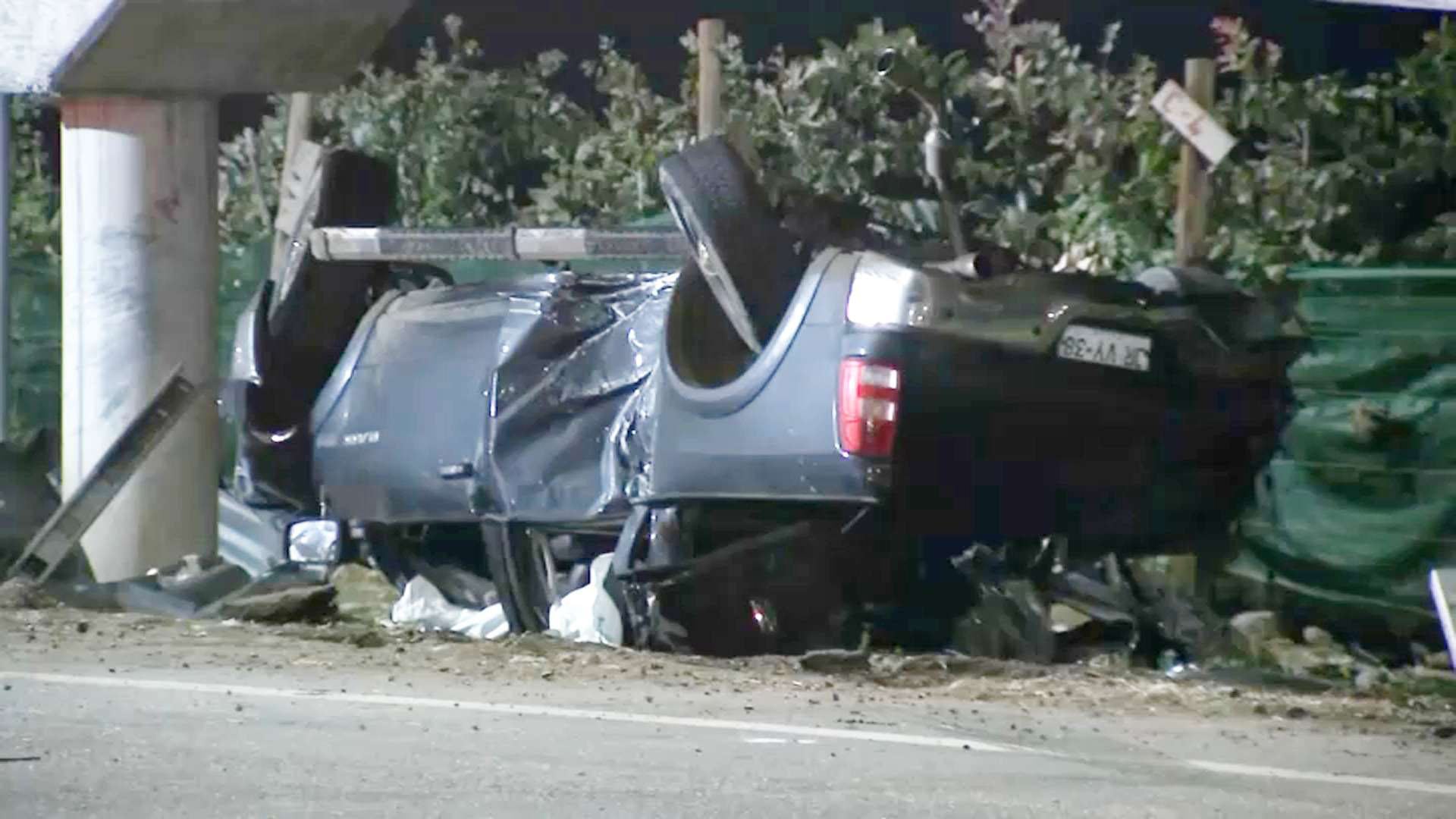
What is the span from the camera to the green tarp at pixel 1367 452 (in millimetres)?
10750

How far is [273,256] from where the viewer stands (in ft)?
46.8

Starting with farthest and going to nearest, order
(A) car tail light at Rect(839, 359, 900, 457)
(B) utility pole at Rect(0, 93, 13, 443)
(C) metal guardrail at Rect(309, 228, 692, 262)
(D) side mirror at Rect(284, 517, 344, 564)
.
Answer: (B) utility pole at Rect(0, 93, 13, 443)
(D) side mirror at Rect(284, 517, 344, 564)
(C) metal guardrail at Rect(309, 228, 692, 262)
(A) car tail light at Rect(839, 359, 900, 457)

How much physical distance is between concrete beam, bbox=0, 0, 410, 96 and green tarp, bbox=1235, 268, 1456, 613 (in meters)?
4.72

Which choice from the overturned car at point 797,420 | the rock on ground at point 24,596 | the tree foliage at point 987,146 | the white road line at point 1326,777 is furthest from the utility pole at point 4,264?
the white road line at point 1326,777

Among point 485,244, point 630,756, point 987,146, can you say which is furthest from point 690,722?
point 987,146

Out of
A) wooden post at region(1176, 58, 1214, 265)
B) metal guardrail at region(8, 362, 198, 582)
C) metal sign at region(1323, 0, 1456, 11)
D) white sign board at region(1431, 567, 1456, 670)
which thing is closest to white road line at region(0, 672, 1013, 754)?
white sign board at region(1431, 567, 1456, 670)

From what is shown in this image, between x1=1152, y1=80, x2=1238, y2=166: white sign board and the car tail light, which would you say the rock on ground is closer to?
the car tail light

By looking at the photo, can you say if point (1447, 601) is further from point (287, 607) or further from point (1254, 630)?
point (287, 607)

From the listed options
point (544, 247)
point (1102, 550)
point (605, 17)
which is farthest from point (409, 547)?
point (605, 17)

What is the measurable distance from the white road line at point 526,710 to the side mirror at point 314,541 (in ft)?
7.42

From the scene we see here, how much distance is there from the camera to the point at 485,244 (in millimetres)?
11250

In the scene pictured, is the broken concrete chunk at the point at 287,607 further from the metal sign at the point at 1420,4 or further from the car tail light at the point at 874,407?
the metal sign at the point at 1420,4

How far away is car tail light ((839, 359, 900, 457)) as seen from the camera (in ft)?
29.2

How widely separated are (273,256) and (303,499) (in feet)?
9.44
